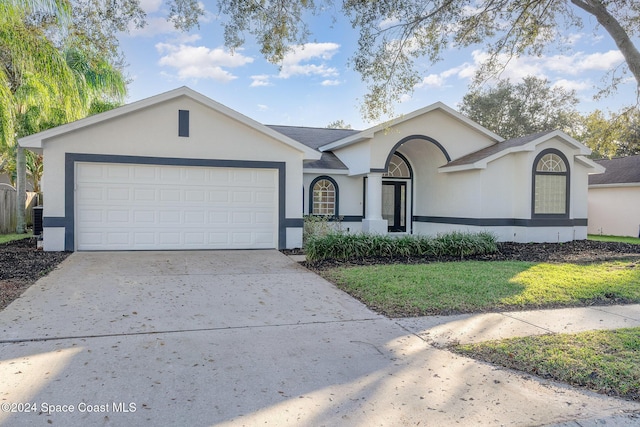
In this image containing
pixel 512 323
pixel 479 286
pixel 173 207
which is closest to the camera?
pixel 512 323

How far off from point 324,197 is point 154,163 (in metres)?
6.52

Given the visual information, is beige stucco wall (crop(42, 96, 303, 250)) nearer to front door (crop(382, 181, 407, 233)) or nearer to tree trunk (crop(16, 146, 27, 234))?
front door (crop(382, 181, 407, 233))

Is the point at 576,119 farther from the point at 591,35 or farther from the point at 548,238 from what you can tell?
the point at 591,35

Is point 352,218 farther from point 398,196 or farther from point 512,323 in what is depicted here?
point 512,323

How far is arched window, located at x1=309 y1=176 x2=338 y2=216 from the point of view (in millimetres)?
15750

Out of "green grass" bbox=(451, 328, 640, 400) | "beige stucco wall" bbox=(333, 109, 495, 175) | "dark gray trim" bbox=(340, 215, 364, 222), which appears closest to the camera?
"green grass" bbox=(451, 328, 640, 400)

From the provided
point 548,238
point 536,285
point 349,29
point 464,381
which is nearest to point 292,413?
point 464,381

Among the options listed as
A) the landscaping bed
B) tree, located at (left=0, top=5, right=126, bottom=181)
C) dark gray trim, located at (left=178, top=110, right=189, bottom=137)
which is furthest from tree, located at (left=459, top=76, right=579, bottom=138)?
tree, located at (left=0, top=5, right=126, bottom=181)

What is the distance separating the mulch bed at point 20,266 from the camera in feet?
22.4

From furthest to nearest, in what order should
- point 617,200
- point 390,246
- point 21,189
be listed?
point 617,200 → point 21,189 → point 390,246

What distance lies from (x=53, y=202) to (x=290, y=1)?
→ 769 centimetres

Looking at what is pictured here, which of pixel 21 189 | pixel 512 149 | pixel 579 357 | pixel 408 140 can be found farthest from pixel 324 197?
pixel 579 357

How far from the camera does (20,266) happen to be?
28.9ft

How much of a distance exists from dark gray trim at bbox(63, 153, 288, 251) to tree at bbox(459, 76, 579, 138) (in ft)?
77.7
